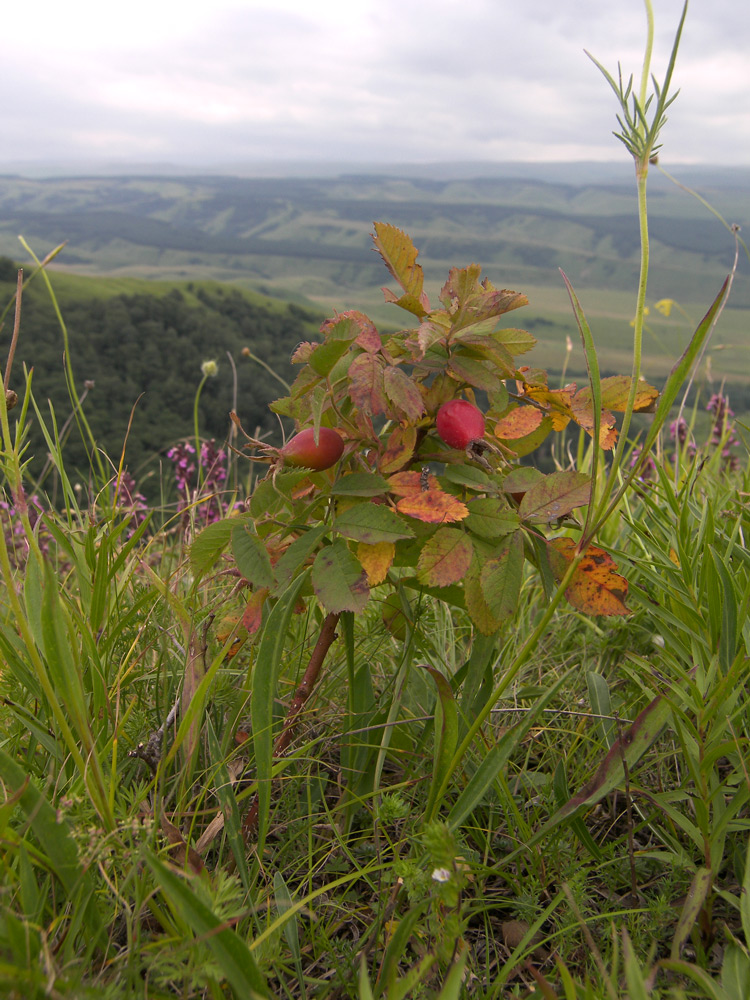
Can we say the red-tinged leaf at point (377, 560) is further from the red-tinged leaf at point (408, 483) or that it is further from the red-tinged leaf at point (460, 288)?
the red-tinged leaf at point (460, 288)

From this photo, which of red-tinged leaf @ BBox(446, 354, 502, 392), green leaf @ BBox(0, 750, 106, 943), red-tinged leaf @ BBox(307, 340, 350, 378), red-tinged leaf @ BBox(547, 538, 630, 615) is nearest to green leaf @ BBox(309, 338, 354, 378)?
red-tinged leaf @ BBox(307, 340, 350, 378)

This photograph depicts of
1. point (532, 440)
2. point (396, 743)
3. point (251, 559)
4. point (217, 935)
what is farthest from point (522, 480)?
point (217, 935)

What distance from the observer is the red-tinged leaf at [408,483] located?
1.20 meters

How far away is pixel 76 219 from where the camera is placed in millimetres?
192125

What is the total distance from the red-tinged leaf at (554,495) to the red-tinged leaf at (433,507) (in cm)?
14

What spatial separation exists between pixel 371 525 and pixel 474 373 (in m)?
0.35

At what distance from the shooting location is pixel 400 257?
4.33 ft

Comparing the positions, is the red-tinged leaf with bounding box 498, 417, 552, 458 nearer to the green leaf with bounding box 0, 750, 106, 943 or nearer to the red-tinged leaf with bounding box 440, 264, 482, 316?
the red-tinged leaf with bounding box 440, 264, 482, 316

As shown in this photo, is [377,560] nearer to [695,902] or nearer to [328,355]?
[328,355]

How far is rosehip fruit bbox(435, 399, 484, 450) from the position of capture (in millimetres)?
1228

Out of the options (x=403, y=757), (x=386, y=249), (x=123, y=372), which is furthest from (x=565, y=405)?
(x=123, y=372)

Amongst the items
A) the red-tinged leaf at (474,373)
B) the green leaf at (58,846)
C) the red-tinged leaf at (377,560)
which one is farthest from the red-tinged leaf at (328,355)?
the green leaf at (58,846)

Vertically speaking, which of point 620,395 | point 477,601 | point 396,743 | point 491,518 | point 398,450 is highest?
point 620,395

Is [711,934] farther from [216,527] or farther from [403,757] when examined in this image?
[216,527]
